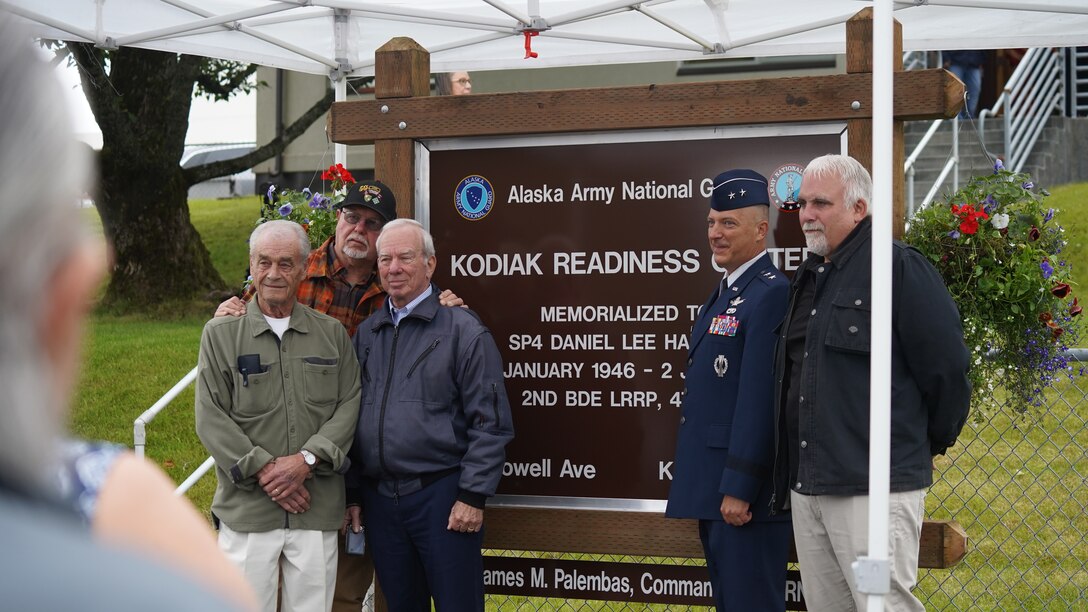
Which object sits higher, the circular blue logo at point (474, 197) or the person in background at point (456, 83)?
the person in background at point (456, 83)

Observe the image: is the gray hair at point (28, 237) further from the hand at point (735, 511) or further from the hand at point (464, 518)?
the hand at point (464, 518)

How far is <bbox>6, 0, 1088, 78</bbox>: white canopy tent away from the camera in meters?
6.90

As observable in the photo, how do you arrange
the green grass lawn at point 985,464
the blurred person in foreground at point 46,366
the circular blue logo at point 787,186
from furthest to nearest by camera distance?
1. the green grass lawn at point 985,464
2. the circular blue logo at point 787,186
3. the blurred person in foreground at point 46,366

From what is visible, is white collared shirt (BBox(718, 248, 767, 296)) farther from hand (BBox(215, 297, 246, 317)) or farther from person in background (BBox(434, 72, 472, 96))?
person in background (BBox(434, 72, 472, 96))

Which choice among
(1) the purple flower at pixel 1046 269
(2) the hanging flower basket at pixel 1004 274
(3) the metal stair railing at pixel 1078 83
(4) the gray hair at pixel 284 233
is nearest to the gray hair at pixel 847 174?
(2) the hanging flower basket at pixel 1004 274

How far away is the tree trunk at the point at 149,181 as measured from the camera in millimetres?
14242

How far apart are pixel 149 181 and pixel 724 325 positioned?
1192 centimetres

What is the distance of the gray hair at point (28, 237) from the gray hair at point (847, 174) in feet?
11.1

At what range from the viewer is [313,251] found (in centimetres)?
501

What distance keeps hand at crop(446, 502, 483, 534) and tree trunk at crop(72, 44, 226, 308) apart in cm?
1098

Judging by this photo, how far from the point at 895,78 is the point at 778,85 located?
0.43 meters

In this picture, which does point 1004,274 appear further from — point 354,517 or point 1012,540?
point 1012,540

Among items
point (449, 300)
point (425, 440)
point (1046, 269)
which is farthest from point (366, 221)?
point (1046, 269)

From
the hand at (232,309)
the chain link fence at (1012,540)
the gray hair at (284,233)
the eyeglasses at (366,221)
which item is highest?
the eyeglasses at (366,221)
